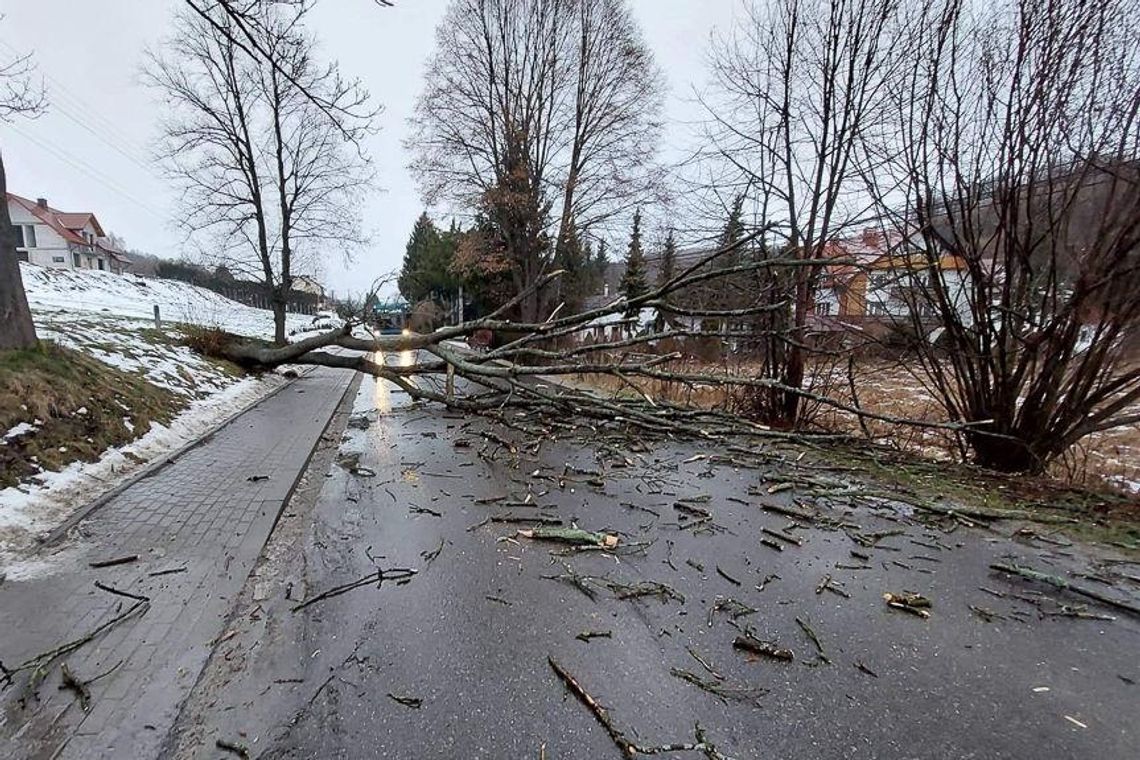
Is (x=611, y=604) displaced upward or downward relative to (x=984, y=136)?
downward

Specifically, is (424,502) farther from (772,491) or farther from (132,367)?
(132,367)

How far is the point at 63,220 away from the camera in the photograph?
47.2m

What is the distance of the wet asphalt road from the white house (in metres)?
53.3

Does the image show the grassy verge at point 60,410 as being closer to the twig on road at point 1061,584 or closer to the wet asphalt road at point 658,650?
the wet asphalt road at point 658,650

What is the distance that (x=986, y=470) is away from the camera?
518cm

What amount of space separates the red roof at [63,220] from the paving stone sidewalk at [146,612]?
183 ft

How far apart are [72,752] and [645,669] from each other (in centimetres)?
222

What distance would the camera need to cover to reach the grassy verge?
13.0ft

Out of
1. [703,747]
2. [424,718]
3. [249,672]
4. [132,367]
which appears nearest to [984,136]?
[703,747]

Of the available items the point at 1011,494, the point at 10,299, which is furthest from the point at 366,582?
the point at 1011,494

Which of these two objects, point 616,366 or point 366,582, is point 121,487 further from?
point 616,366

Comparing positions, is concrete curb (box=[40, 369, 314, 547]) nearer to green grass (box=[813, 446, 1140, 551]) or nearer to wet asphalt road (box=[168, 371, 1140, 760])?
wet asphalt road (box=[168, 371, 1140, 760])

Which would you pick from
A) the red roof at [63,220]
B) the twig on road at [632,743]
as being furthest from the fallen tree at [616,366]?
the red roof at [63,220]

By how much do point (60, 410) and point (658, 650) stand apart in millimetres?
5735
